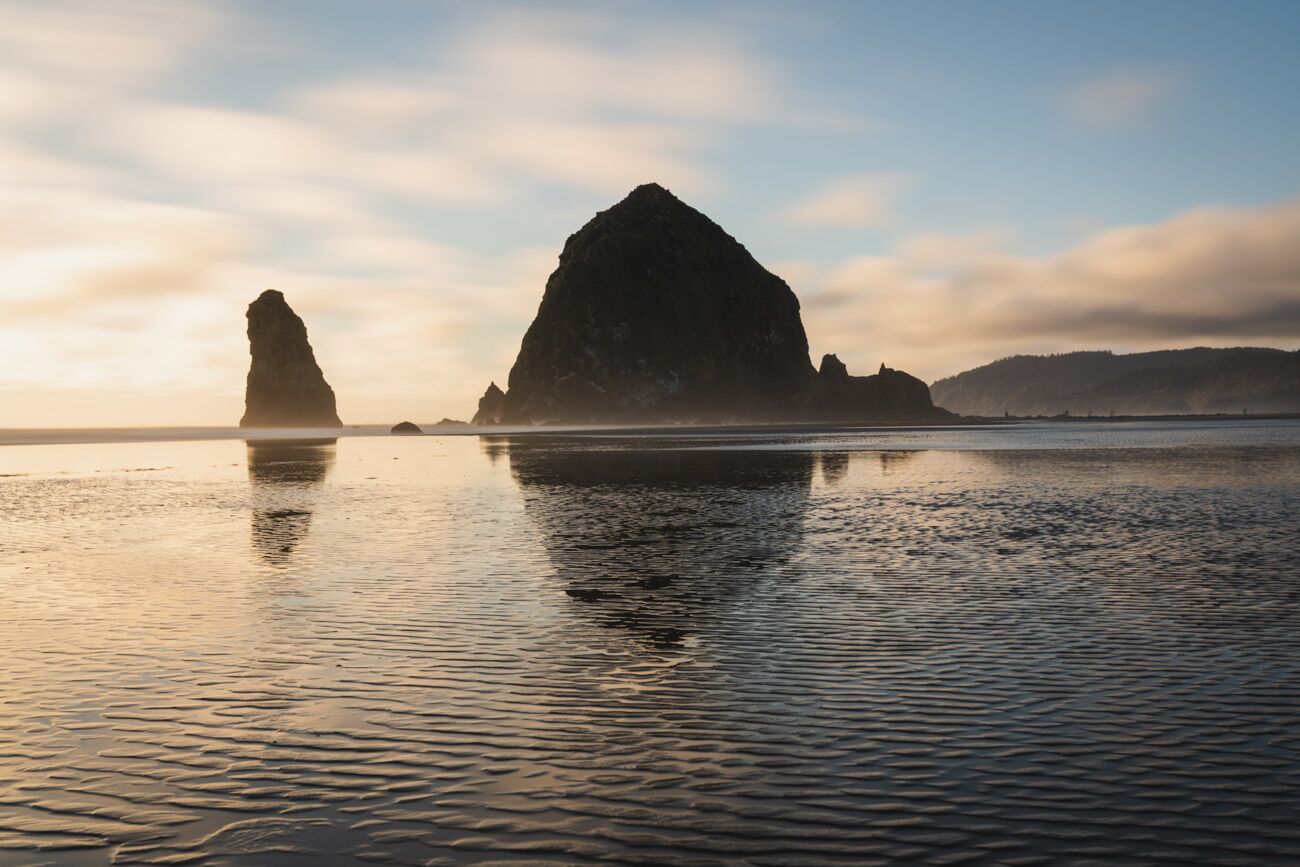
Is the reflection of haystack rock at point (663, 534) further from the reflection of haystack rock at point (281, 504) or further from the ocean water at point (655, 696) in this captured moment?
the reflection of haystack rock at point (281, 504)

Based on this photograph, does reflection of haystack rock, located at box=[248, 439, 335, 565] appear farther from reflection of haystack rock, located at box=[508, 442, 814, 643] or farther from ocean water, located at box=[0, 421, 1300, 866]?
reflection of haystack rock, located at box=[508, 442, 814, 643]

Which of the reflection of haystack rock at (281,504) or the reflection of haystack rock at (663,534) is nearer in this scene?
the reflection of haystack rock at (663,534)

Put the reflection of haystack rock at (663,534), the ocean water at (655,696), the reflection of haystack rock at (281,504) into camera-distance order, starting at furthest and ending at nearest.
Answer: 1. the reflection of haystack rock at (281,504)
2. the reflection of haystack rock at (663,534)
3. the ocean water at (655,696)

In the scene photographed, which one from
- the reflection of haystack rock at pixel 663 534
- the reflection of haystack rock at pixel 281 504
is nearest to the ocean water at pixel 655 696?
the reflection of haystack rock at pixel 663 534

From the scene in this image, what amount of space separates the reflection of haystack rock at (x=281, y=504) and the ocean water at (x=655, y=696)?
1.17 feet

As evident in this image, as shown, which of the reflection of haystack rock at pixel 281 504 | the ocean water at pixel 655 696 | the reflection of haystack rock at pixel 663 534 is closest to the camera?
the ocean water at pixel 655 696

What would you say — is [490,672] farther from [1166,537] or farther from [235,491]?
[235,491]

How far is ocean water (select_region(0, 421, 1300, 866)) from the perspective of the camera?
793 cm

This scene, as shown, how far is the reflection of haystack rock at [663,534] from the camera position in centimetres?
1853

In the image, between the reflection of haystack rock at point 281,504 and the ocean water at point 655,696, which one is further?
the reflection of haystack rock at point 281,504

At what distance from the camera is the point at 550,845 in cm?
765

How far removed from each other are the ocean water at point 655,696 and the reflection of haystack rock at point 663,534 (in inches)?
8.9

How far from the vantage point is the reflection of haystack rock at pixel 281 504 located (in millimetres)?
26953

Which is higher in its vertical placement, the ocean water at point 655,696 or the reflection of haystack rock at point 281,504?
the reflection of haystack rock at point 281,504
